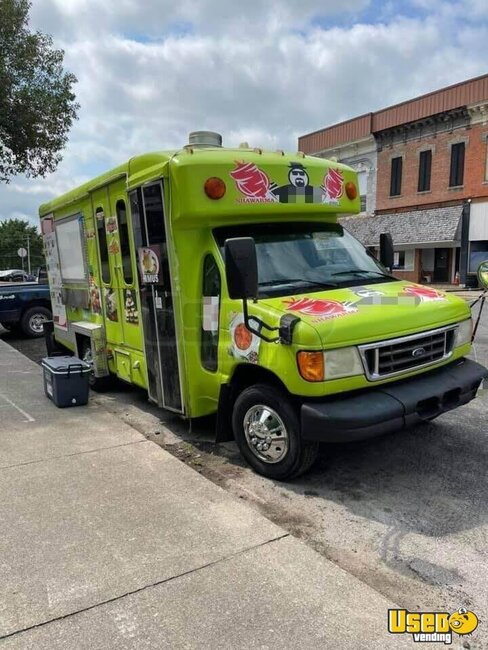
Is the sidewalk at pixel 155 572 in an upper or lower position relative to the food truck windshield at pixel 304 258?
lower

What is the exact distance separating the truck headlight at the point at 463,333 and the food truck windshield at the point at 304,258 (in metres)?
0.75

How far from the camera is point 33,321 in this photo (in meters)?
13.1

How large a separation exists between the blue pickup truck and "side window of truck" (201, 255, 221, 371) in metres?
9.22

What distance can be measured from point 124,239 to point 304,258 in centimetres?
212

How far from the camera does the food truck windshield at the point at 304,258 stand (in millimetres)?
4492

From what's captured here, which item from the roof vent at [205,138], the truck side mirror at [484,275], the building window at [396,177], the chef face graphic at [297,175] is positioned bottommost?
the truck side mirror at [484,275]

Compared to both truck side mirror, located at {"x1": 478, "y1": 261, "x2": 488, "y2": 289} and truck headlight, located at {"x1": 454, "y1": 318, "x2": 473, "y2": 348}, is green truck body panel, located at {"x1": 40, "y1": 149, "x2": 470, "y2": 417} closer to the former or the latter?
truck headlight, located at {"x1": 454, "y1": 318, "x2": 473, "y2": 348}

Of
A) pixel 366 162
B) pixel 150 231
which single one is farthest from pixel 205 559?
pixel 366 162

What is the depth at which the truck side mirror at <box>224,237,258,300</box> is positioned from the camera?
148 inches

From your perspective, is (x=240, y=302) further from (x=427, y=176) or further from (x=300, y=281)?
(x=427, y=176)

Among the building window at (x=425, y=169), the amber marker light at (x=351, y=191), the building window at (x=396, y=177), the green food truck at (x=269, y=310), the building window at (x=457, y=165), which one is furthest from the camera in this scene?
the building window at (x=396, y=177)

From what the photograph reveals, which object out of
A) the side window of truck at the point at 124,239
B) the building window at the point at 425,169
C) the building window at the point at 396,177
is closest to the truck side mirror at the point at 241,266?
the side window of truck at the point at 124,239

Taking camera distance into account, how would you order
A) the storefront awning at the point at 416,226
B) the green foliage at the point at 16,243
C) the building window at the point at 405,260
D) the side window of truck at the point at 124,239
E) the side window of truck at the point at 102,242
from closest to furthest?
the side window of truck at the point at 124,239 < the side window of truck at the point at 102,242 < the storefront awning at the point at 416,226 < the building window at the point at 405,260 < the green foliage at the point at 16,243

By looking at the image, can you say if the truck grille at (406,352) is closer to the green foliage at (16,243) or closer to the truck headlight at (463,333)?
the truck headlight at (463,333)
